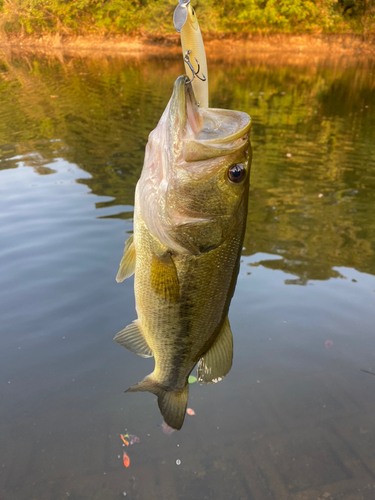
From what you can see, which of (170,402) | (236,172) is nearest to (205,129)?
(236,172)

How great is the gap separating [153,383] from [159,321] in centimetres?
44

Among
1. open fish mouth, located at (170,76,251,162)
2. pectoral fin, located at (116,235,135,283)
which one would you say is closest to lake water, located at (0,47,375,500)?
pectoral fin, located at (116,235,135,283)

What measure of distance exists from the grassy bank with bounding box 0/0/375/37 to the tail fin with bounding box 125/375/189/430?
40.4 metres

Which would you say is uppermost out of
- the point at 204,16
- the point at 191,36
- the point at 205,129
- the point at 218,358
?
the point at 204,16

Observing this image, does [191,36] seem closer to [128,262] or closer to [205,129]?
[205,129]

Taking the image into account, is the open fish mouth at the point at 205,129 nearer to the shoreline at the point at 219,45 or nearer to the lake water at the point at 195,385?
the lake water at the point at 195,385

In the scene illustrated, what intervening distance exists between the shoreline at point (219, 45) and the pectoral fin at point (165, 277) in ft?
133

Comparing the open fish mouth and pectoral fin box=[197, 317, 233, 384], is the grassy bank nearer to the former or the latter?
the open fish mouth

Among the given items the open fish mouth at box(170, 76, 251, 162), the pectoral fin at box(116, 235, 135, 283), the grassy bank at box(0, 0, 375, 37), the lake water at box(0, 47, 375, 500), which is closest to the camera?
the open fish mouth at box(170, 76, 251, 162)

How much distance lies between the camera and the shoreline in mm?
38094

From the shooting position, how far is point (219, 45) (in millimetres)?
41094

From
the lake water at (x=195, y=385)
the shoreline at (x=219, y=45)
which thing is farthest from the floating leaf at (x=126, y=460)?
the shoreline at (x=219, y=45)

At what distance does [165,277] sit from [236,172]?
64cm

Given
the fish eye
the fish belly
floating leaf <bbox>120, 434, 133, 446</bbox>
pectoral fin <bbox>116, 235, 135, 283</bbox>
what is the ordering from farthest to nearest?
1. floating leaf <bbox>120, 434, 133, 446</bbox>
2. pectoral fin <bbox>116, 235, 135, 283</bbox>
3. the fish belly
4. the fish eye
